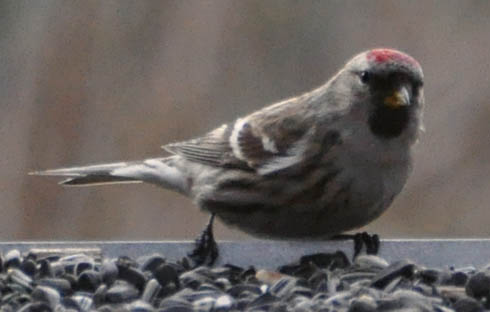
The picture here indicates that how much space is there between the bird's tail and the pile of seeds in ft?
3.31

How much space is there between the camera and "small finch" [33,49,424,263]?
5.00 metres

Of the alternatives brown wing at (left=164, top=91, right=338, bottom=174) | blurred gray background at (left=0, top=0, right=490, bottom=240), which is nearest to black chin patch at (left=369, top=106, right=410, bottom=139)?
brown wing at (left=164, top=91, right=338, bottom=174)

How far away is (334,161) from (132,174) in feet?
2.91

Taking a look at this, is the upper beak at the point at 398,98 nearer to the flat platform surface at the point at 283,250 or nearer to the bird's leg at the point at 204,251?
the flat platform surface at the point at 283,250

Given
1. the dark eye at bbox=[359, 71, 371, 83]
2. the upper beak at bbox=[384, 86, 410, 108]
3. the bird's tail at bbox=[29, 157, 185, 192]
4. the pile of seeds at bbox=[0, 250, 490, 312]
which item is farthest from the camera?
the bird's tail at bbox=[29, 157, 185, 192]

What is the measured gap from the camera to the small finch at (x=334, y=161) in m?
5.00

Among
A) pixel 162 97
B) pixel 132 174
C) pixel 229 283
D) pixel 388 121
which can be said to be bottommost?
pixel 229 283

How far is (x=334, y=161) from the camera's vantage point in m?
5.04

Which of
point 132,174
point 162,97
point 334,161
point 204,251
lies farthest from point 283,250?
point 162,97

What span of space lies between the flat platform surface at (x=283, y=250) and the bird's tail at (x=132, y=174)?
788 millimetres

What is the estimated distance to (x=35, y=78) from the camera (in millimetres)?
8734

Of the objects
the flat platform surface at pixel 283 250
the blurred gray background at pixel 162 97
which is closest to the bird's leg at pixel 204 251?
the flat platform surface at pixel 283 250

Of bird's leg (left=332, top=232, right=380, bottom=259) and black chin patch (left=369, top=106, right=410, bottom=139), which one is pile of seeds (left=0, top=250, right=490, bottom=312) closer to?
bird's leg (left=332, top=232, right=380, bottom=259)

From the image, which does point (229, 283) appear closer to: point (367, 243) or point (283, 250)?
point (283, 250)
